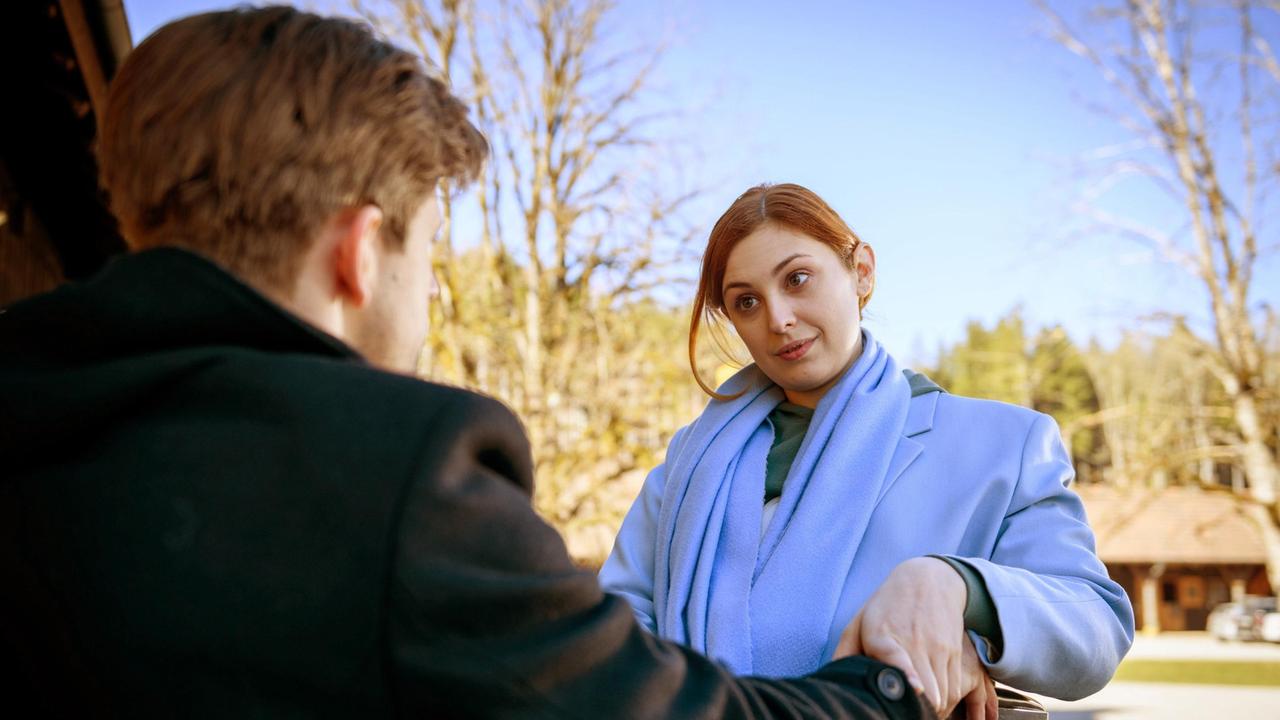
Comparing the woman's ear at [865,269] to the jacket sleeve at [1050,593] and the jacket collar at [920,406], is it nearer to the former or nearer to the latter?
the jacket collar at [920,406]

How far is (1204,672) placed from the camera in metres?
19.3

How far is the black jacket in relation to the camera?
84 cm

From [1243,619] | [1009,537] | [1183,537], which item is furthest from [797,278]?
[1183,537]

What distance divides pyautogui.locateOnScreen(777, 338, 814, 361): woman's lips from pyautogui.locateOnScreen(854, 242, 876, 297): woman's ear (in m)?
0.21

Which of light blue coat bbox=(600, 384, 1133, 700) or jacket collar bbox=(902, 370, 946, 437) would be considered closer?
light blue coat bbox=(600, 384, 1133, 700)

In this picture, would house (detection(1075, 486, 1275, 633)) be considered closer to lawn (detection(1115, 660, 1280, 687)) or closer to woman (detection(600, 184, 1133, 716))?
lawn (detection(1115, 660, 1280, 687))

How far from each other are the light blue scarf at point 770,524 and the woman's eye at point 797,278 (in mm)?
190

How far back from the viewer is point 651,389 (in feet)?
41.6

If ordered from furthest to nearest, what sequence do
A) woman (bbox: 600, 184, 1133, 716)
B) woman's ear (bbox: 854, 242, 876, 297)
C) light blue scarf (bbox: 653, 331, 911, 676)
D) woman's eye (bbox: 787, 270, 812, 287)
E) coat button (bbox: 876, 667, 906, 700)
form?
woman's ear (bbox: 854, 242, 876, 297) < woman's eye (bbox: 787, 270, 812, 287) < light blue scarf (bbox: 653, 331, 911, 676) < woman (bbox: 600, 184, 1133, 716) < coat button (bbox: 876, 667, 906, 700)

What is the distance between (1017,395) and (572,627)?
49907mm

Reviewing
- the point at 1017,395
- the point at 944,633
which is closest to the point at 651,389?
the point at 944,633

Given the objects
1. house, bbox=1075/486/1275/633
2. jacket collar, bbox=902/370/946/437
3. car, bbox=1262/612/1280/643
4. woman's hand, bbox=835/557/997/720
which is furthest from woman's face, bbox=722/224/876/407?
car, bbox=1262/612/1280/643

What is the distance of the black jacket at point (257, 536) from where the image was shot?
2.75 ft

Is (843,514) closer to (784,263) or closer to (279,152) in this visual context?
(784,263)
